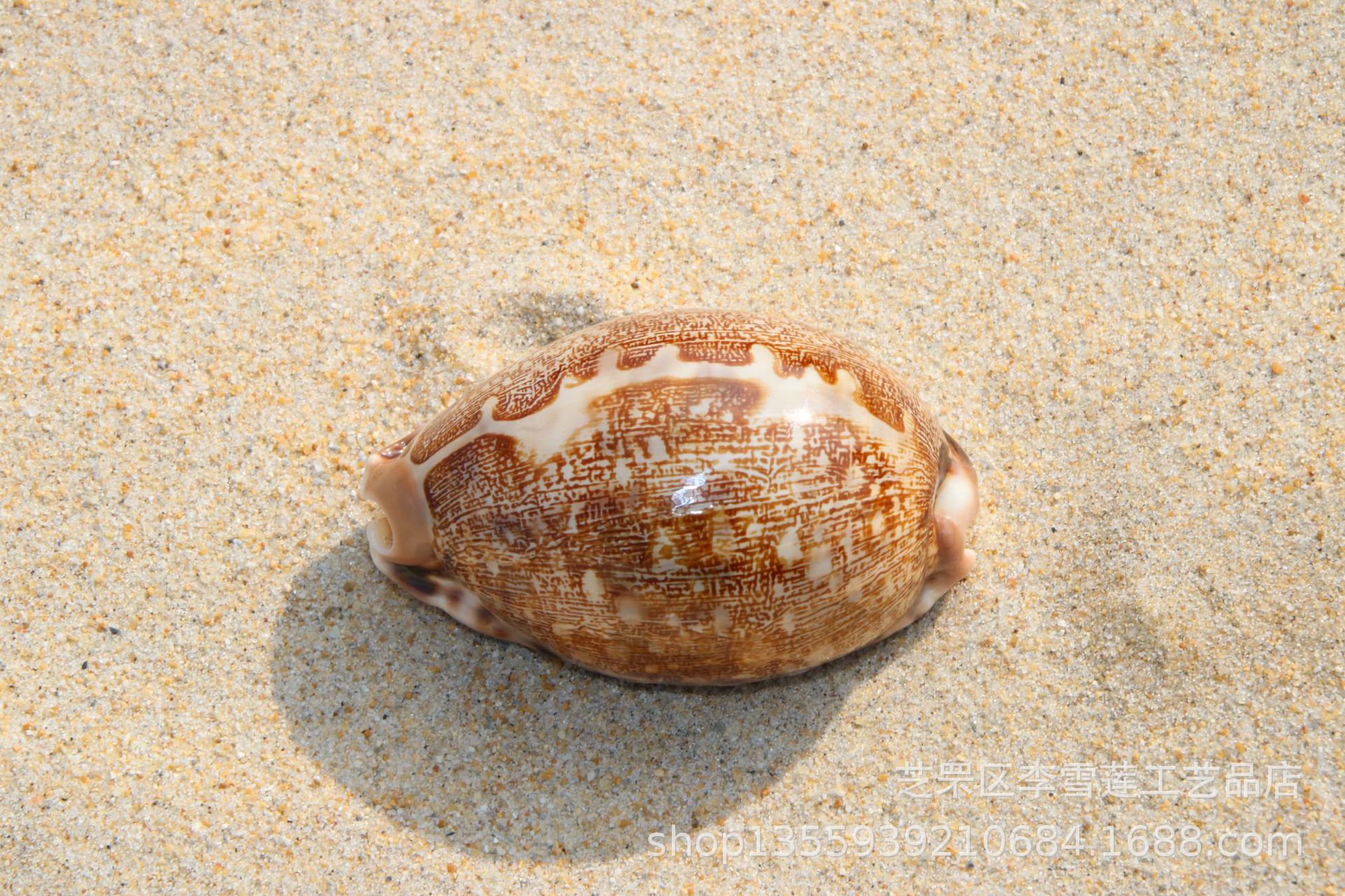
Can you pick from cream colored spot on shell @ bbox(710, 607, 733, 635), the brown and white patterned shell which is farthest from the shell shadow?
cream colored spot on shell @ bbox(710, 607, 733, 635)

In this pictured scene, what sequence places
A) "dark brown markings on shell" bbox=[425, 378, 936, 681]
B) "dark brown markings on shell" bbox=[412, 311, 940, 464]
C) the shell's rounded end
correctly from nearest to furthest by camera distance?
1. "dark brown markings on shell" bbox=[425, 378, 936, 681]
2. "dark brown markings on shell" bbox=[412, 311, 940, 464]
3. the shell's rounded end

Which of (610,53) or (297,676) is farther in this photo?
(610,53)

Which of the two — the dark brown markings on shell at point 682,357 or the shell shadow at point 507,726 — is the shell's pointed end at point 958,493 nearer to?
the dark brown markings on shell at point 682,357

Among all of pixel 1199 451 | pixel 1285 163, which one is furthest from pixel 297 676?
pixel 1285 163

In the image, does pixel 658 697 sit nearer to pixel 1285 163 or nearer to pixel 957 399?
pixel 957 399

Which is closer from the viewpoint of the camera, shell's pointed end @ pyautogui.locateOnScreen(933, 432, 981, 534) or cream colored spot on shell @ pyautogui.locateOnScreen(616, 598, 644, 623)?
cream colored spot on shell @ pyautogui.locateOnScreen(616, 598, 644, 623)

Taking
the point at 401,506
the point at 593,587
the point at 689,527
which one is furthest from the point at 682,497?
the point at 401,506

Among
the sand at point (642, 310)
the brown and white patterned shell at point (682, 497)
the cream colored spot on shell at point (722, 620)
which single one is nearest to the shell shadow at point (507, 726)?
the sand at point (642, 310)

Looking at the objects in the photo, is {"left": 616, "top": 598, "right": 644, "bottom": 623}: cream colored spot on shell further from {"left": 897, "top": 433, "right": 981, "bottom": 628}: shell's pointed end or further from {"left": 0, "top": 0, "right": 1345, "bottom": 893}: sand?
{"left": 897, "top": 433, "right": 981, "bottom": 628}: shell's pointed end
